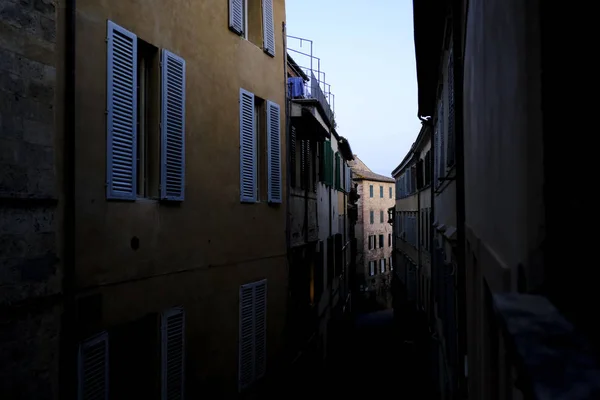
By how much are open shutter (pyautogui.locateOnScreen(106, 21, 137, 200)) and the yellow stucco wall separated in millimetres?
92

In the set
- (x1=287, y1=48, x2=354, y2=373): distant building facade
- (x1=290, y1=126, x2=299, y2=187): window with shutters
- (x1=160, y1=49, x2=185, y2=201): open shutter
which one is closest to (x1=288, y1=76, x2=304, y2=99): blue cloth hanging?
(x1=287, y1=48, x2=354, y2=373): distant building facade

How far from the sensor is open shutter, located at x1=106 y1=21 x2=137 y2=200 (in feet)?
20.7

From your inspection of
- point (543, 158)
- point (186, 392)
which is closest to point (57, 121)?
point (186, 392)

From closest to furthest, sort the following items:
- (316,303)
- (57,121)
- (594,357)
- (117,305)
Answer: (594,357) → (57,121) → (117,305) → (316,303)

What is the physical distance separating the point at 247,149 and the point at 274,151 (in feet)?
3.97

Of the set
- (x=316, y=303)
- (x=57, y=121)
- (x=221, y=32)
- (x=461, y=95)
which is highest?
(x=221, y=32)

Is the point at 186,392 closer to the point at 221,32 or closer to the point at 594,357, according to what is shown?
the point at 221,32

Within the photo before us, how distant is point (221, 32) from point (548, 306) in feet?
28.0

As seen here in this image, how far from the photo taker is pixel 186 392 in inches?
318

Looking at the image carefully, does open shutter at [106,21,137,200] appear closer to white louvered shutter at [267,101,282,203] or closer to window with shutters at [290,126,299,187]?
white louvered shutter at [267,101,282,203]

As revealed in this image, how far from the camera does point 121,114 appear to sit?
6520 mm

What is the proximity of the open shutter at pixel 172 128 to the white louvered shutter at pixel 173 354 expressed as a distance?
158 centimetres

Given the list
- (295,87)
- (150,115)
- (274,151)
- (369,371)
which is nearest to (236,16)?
(274,151)

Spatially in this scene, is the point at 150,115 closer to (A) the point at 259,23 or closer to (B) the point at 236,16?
(B) the point at 236,16
